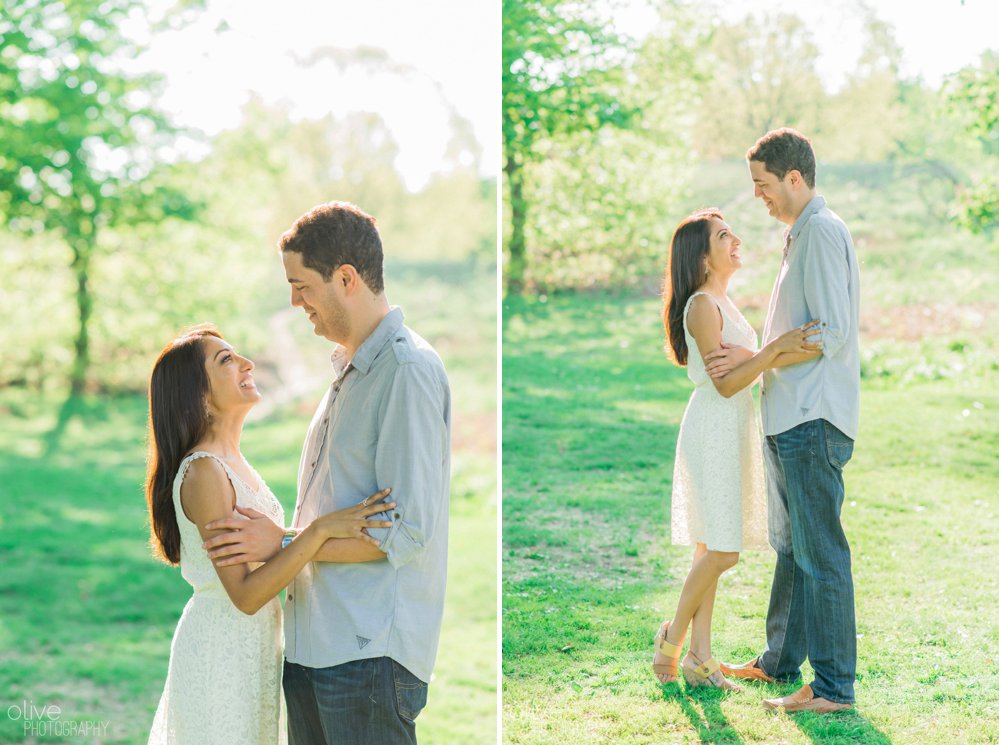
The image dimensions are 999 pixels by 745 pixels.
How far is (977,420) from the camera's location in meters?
4.83

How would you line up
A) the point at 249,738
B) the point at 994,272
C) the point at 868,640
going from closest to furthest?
the point at 249,738 → the point at 868,640 → the point at 994,272

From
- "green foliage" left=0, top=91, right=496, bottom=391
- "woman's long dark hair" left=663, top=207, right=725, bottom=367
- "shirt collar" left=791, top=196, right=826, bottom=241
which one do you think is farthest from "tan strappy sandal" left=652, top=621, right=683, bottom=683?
"green foliage" left=0, top=91, right=496, bottom=391

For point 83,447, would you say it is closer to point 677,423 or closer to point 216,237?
point 216,237

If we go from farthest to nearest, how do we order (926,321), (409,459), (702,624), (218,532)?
(926,321), (702,624), (218,532), (409,459)

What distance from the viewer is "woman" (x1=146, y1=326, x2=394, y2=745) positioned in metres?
2.00

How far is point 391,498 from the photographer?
6.03 ft

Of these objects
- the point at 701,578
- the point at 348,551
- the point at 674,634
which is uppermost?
the point at 348,551

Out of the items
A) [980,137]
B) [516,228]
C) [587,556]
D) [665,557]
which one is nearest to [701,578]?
[665,557]

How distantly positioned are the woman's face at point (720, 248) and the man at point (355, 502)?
3.76 feet

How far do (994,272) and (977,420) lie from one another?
879mm

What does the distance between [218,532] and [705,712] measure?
1.69 meters

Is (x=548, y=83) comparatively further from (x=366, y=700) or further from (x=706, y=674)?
(x=366, y=700)

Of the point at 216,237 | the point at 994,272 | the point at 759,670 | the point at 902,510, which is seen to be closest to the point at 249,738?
the point at 759,670

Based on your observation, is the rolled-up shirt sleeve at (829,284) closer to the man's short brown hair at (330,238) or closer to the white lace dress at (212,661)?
the man's short brown hair at (330,238)
